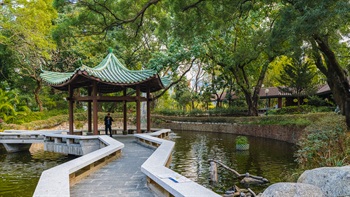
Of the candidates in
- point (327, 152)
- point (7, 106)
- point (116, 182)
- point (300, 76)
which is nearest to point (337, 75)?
point (327, 152)

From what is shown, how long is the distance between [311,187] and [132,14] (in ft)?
33.7

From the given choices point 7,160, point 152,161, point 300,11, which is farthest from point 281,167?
point 7,160

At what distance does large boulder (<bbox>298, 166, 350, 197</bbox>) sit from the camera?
4633 millimetres

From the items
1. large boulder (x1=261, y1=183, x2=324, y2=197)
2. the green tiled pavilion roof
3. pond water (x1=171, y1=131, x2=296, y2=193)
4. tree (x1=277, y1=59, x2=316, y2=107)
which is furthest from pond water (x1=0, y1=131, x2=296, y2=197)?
tree (x1=277, y1=59, x2=316, y2=107)

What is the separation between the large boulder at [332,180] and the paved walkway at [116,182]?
298 centimetres

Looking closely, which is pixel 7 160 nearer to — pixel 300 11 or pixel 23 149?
pixel 23 149

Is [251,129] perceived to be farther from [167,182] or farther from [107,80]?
[167,182]

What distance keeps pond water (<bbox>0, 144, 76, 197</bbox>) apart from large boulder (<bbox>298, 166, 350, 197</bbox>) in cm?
772

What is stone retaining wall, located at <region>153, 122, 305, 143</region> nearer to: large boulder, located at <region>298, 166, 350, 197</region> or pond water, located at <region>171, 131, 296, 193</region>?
pond water, located at <region>171, 131, 296, 193</region>

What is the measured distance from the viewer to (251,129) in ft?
87.6

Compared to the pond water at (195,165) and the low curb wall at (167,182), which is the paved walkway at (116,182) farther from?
the pond water at (195,165)

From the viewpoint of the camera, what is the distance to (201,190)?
4.53 m

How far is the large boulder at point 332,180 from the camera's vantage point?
15.2 feet

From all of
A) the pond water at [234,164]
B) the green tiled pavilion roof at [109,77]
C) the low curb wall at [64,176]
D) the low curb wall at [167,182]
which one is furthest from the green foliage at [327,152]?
the green tiled pavilion roof at [109,77]
